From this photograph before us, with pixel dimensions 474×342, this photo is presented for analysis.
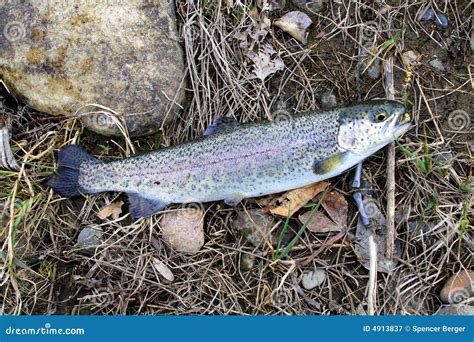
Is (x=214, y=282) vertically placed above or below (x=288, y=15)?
below

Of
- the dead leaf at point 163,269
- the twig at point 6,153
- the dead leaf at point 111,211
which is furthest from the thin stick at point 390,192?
the twig at point 6,153

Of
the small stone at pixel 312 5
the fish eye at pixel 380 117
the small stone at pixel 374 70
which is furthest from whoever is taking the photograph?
the small stone at pixel 312 5

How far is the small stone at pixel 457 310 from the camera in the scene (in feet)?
14.0

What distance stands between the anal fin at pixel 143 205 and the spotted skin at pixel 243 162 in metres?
0.04

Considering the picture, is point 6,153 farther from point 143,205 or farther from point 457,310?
point 457,310

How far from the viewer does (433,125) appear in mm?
4777

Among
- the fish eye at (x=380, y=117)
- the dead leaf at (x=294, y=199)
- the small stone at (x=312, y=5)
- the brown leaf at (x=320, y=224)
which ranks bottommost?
the brown leaf at (x=320, y=224)

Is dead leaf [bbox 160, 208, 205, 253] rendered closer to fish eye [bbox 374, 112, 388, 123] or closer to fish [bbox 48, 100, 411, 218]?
fish [bbox 48, 100, 411, 218]

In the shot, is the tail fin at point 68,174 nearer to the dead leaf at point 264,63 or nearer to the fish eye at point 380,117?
the dead leaf at point 264,63

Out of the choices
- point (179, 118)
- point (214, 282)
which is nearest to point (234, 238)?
point (214, 282)

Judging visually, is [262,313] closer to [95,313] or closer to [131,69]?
[95,313]

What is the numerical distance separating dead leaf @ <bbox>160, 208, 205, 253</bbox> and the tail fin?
0.87 metres

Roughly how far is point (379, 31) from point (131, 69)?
238 centimetres

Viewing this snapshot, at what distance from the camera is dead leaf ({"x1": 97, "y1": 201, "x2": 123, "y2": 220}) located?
4.74 meters
